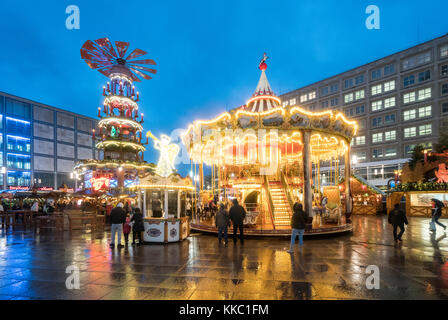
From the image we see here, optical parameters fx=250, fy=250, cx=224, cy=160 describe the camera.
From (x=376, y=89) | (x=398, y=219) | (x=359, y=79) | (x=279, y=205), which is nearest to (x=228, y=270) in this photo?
(x=398, y=219)

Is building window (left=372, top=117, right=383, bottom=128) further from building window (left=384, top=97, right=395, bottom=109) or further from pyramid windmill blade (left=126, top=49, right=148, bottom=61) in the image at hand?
pyramid windmill blade (left=126, top=49, right=148, bottom=61)

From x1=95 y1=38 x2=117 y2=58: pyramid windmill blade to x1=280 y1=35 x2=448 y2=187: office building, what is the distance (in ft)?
127

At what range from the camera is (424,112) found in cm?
3791

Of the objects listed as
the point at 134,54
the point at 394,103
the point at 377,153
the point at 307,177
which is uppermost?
the point at 134,54

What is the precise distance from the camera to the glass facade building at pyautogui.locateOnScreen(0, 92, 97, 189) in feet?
154

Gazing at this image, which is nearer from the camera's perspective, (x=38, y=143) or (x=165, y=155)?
(x=165, y=155)

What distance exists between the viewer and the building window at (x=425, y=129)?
3725 cm

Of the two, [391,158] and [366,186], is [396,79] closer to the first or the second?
[391,158]

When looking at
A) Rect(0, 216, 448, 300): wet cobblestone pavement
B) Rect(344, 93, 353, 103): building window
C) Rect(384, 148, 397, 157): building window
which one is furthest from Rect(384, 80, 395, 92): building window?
Rect(0, 216, 448, 300): wet cobblestone pavement

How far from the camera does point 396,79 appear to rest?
4088 cm

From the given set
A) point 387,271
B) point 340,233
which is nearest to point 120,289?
point 387,271

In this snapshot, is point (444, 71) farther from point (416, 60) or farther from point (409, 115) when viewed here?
point (409, 115)

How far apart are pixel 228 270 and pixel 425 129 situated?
44409 millimetres
